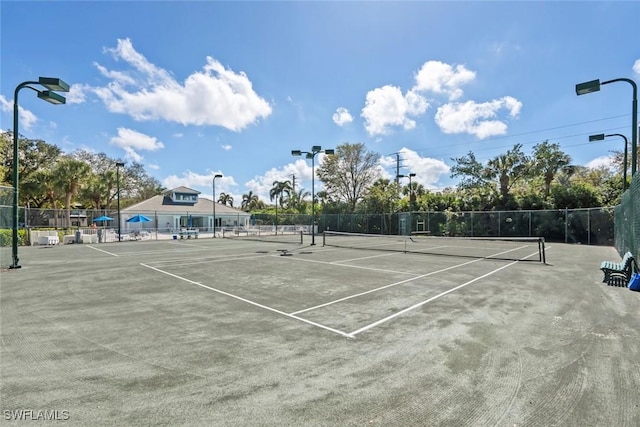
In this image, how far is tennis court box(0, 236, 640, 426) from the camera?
2971 millimetres

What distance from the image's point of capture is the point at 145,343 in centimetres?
461

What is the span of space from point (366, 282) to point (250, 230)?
32.0 metres

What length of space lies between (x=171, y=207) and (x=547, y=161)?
47.4 metres

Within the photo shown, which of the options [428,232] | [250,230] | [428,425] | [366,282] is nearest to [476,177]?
[428,232]

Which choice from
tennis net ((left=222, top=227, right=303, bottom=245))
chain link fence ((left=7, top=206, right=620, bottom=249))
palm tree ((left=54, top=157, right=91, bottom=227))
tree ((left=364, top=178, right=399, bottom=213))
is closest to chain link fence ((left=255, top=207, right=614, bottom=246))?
chain link fence ((left=7, top=206, right=620, bottom=249))

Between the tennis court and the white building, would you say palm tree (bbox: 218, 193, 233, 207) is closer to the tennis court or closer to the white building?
the white building

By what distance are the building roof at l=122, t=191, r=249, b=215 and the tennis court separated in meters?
36.6

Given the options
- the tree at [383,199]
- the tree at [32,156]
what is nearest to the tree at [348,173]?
the tree at [383,199]

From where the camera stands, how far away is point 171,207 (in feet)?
148

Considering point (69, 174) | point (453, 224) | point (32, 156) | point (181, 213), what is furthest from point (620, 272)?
point (32, 156)

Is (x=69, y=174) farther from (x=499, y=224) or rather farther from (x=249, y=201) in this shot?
(x=249, y=201)

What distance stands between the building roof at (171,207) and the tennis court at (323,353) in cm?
3663

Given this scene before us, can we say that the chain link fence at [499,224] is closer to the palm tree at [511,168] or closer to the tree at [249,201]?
the palm tree at [511,168]

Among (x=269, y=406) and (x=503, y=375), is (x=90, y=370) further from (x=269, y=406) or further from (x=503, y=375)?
(x=503, y=375)
